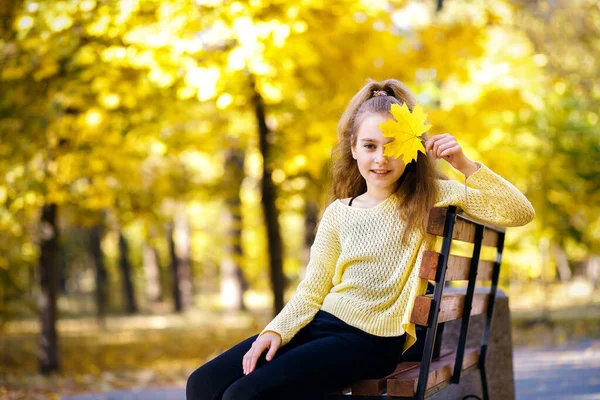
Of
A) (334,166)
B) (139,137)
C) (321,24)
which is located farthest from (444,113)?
(334,166)

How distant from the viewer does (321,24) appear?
276 inches

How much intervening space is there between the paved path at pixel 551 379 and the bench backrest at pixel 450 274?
6.84 feet

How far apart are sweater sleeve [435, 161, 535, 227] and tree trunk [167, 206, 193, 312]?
67.3 feet

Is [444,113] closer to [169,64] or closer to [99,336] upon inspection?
[169,64]

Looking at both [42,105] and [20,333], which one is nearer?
[42,105]

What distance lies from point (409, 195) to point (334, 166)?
0.49 meters

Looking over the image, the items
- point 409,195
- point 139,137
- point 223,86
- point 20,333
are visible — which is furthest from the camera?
point 20,333

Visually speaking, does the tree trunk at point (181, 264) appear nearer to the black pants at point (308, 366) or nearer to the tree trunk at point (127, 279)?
the tree trunk at point (127, 279)

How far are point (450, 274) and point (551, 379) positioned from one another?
383 cm

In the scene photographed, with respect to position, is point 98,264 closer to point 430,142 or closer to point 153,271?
point 153,271

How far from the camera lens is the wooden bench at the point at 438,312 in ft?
9.11

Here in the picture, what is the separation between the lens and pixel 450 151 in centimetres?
A: 296

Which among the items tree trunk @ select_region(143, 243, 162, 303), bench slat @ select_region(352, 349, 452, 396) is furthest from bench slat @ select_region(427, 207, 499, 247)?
tree trunk @ select_region(143, 243, 162, 303)

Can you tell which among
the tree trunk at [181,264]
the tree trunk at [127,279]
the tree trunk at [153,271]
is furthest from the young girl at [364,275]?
the tree trunk at [127,279]
